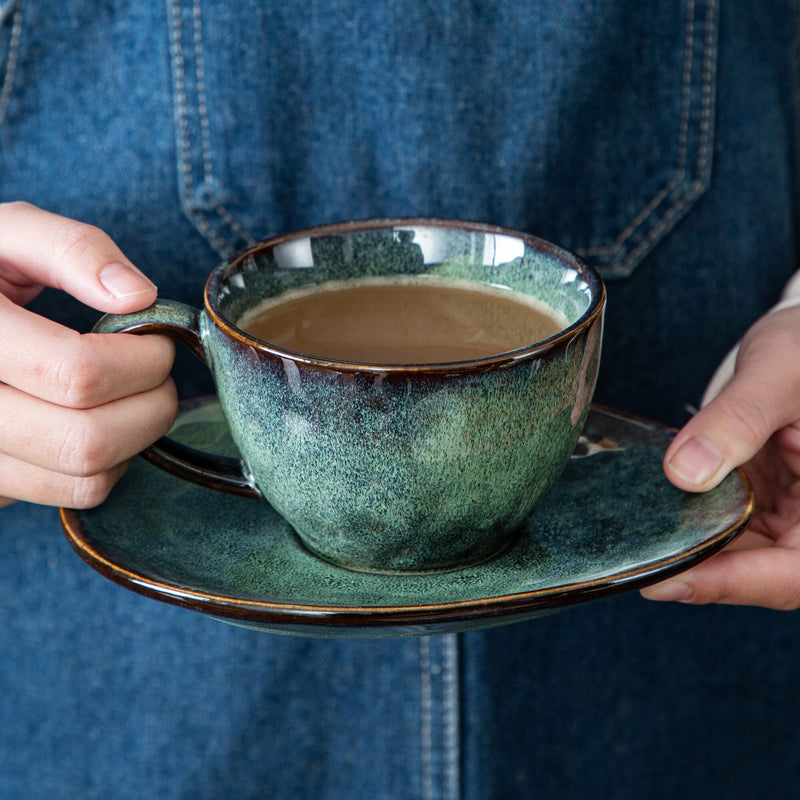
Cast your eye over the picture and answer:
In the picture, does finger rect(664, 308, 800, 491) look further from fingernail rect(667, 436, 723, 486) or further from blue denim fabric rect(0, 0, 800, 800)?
blue denim fabric rect(0, 0, 800, 800)

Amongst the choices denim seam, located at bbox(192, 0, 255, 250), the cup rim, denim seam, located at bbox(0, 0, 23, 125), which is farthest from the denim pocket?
the cup rim

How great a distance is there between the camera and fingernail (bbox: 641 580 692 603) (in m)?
0.61

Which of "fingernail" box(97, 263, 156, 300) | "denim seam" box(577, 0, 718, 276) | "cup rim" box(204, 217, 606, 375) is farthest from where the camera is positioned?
"denim seam" box(577, 0, 718, 276)

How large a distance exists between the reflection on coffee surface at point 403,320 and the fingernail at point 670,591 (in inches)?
8.2

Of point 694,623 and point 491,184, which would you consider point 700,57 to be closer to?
point 491,184

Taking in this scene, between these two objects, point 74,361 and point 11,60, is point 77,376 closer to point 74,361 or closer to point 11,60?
point 74,361

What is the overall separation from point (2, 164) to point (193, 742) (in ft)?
2.13

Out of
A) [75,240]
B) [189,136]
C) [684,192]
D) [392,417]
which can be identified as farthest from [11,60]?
[684,192]

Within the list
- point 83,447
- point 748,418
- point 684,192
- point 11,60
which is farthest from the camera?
point 684,192

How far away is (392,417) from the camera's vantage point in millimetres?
447

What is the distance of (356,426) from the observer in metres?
0.45

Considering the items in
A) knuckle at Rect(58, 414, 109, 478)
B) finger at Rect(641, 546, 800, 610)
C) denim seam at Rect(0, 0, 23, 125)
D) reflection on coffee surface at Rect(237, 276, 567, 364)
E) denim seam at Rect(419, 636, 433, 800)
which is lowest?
denim seam at Rect(419, 636, 433, 800)

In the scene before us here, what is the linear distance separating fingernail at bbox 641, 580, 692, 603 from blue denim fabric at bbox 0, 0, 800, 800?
0.31m

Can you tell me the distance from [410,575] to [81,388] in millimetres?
243
